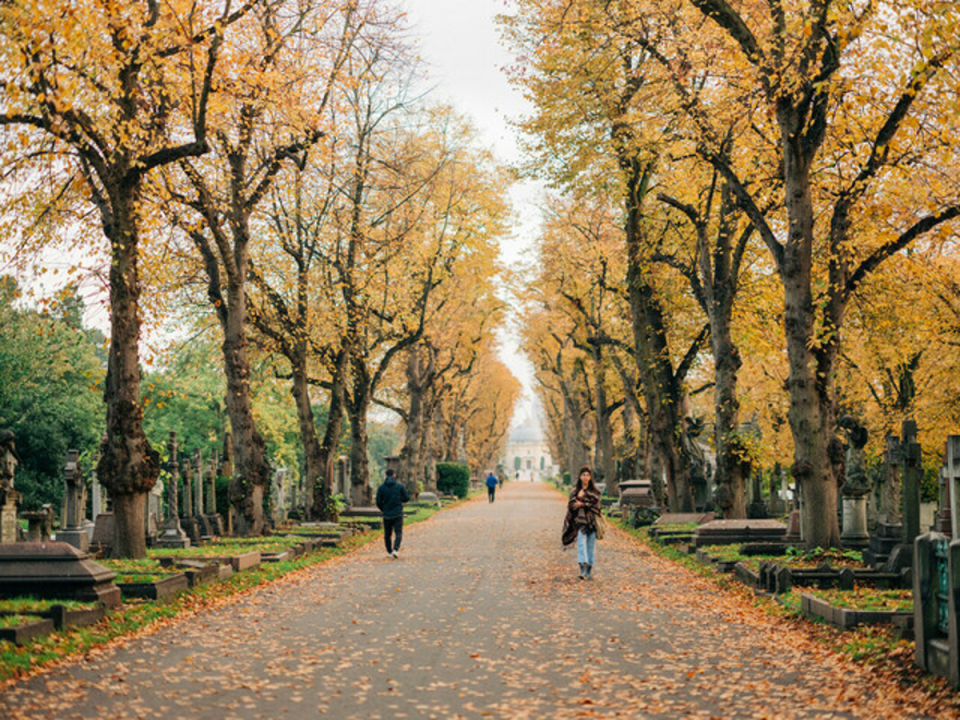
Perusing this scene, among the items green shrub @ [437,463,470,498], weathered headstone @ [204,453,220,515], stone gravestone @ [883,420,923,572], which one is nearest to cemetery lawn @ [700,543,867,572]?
stone gravestone @ [883,420,923,572]

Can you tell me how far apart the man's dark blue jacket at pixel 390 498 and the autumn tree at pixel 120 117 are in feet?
15.8

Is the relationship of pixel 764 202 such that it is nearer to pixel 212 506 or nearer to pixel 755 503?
pixel 755 503

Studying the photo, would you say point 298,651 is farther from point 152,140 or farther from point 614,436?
point 614,436

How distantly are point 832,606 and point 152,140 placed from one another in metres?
11.1

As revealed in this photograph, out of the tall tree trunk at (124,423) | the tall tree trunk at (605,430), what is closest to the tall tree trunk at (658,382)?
the tall tree trunk at (605,430)

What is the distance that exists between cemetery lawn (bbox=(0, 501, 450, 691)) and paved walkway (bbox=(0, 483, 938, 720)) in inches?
9.4

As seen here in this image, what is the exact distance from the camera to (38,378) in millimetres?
41469

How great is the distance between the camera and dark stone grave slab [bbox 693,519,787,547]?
19031mm

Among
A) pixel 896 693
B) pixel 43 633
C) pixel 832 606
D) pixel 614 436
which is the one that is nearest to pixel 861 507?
pixel 832 606

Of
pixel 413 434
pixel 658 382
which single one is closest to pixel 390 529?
pixel 658 382

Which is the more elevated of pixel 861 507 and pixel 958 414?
pixel 958 414

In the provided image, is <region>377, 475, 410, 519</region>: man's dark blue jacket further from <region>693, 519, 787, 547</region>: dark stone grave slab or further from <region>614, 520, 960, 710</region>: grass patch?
<region>614, 520, 960, 710</region>: grass patch

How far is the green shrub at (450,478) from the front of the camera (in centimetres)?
5272

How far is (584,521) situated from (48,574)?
797 cm
